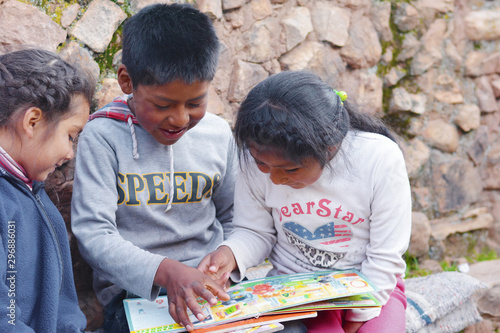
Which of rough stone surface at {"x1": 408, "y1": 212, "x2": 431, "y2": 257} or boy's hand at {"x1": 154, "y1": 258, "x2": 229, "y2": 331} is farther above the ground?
boy's hand at {"x1": 154, "y1": 258, "x2": 229, "y2": 331}

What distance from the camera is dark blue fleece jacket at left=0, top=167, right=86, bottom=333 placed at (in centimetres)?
129

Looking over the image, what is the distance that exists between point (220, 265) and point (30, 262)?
537 mm

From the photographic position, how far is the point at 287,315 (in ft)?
4.50

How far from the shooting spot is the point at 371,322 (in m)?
1.56

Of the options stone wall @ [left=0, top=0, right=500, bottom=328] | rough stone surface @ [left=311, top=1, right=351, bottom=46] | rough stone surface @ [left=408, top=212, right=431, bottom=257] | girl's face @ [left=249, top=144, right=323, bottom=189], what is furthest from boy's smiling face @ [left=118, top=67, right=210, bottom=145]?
rough stone surface @ [left=408, top=212, right=431, bottom=257]

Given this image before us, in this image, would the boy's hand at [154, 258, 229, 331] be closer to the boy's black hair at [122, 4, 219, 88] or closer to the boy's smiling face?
the boy's smiling face

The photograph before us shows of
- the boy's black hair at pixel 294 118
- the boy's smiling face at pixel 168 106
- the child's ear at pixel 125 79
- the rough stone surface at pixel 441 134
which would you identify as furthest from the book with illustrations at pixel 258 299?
the rough stone surface at pixel 441 134

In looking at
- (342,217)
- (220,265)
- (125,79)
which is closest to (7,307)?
(220,265)

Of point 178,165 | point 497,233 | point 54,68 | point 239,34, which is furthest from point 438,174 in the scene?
point 54,68

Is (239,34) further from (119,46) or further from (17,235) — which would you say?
(17,235)

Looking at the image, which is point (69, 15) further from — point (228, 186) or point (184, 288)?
point (184, 288)

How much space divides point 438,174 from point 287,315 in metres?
2.10

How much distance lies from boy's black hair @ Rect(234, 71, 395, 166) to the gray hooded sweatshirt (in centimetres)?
31

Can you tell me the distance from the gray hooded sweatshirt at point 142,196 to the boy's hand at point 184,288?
1.6 inches
